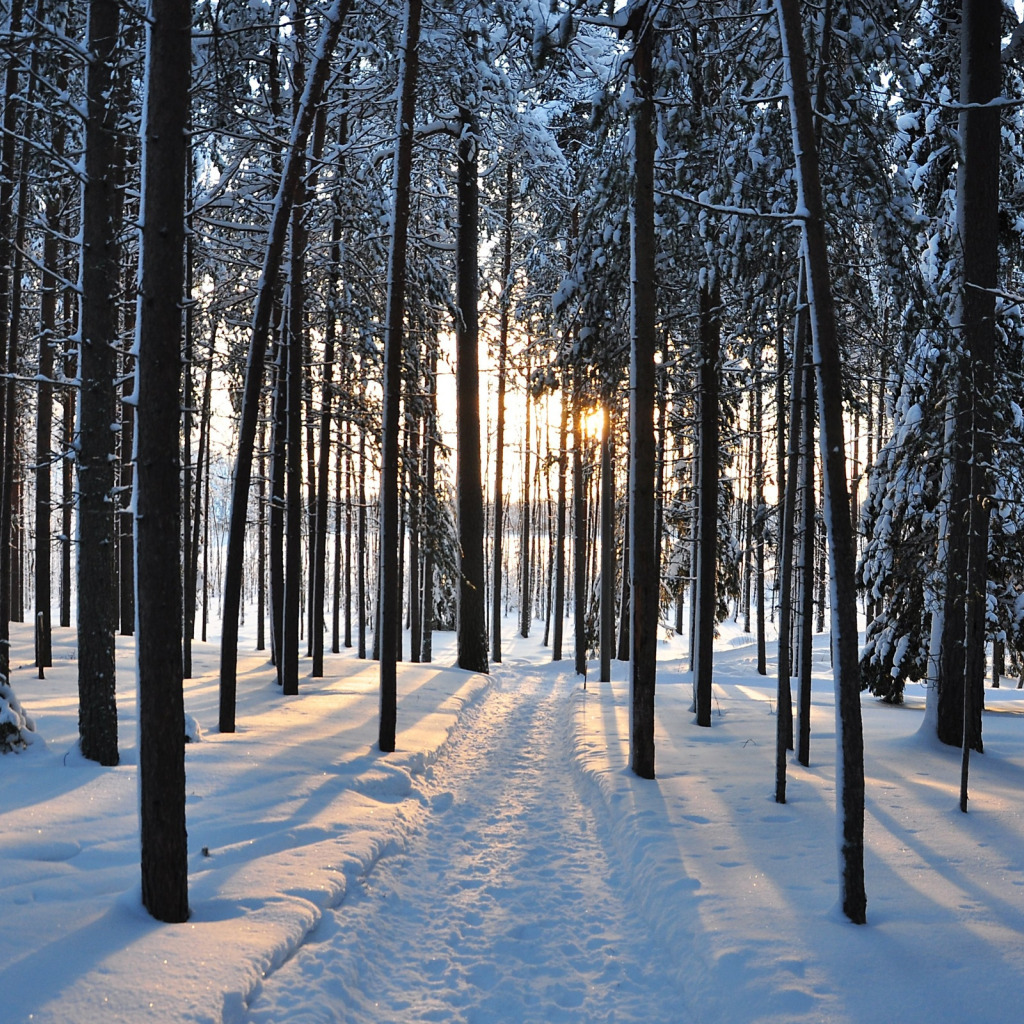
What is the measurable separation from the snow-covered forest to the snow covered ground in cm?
47

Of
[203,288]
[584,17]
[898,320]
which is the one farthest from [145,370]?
[203,288]

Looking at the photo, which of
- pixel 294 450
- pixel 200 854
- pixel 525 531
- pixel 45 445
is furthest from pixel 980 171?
pixel 525 531

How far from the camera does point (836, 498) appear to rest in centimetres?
484

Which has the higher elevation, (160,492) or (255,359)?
(255,359)

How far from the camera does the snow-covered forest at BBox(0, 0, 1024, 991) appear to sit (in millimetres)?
4836

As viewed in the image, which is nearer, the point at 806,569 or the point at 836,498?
the point at 836,498

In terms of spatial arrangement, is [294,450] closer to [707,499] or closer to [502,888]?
[707,499]

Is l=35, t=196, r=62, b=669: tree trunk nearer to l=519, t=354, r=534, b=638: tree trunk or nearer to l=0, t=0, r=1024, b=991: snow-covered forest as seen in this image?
l=0, t=0, r=1024, b=991: snow-covered forest

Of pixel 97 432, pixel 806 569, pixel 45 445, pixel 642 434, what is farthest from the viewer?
pixel 45 445

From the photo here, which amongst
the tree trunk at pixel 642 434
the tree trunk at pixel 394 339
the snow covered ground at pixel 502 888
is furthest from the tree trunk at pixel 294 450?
the tree trunk at pixel 642 434

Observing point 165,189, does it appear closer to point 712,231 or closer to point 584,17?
point 584,17

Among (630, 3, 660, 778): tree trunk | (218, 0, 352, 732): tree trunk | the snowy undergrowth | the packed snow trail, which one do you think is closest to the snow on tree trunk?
the packed snow trail

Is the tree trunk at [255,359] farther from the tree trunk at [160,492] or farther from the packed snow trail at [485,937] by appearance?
the tree trunk at [160,492]

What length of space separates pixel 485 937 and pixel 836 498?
3.73 metres
